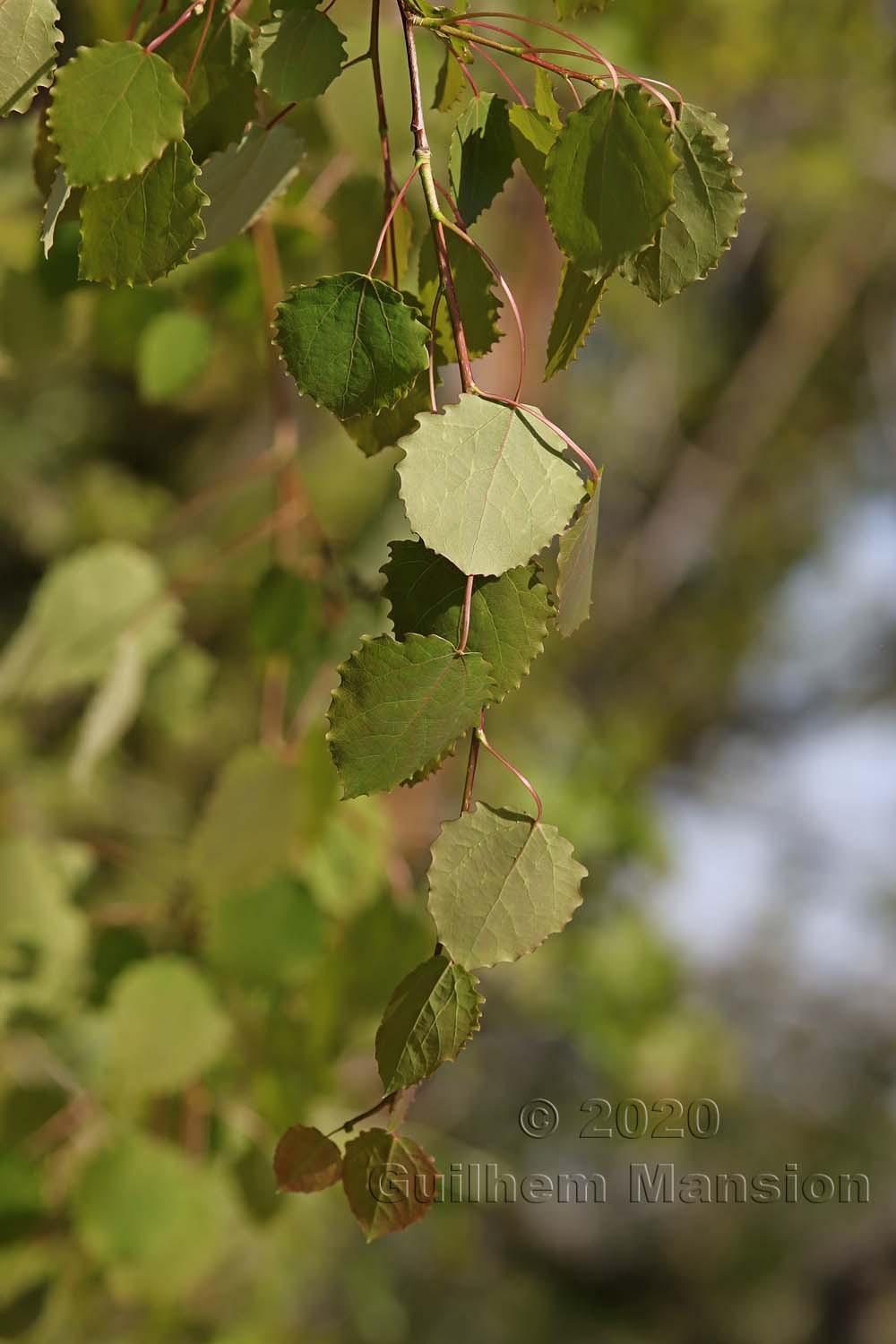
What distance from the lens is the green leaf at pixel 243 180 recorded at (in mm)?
320

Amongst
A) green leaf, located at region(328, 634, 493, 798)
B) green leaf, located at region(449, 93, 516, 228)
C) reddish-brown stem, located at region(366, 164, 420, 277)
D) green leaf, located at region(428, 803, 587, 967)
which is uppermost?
green leaf, located at region(449, 93, 516, 228)

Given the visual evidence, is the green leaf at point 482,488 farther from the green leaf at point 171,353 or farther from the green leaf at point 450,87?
the green leaf at point 171,353

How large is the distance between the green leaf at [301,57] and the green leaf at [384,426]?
0.23ft

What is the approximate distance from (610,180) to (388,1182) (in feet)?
0.66

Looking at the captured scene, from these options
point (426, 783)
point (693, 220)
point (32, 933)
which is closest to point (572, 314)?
point (693, 220)

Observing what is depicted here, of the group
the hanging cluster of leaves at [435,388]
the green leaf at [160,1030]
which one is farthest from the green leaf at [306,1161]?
the green leaf at [160,1030]

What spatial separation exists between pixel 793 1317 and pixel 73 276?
111 inches

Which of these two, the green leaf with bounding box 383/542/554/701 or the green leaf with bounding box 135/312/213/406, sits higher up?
the green leaf with bounding box 383/542/554/701

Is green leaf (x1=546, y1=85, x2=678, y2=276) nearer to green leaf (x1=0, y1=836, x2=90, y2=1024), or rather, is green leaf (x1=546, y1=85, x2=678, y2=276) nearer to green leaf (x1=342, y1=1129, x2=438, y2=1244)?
green leaf (x1=342, y1=1129, x2=438, y2=1244)

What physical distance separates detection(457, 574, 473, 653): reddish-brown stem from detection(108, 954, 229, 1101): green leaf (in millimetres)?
402

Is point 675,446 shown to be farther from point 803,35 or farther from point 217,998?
point 217,998

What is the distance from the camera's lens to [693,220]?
0.83ft

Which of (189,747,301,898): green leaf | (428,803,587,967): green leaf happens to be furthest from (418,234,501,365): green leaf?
(189,747,301,898): green leaf

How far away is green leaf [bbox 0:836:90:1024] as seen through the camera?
0.62 meters
